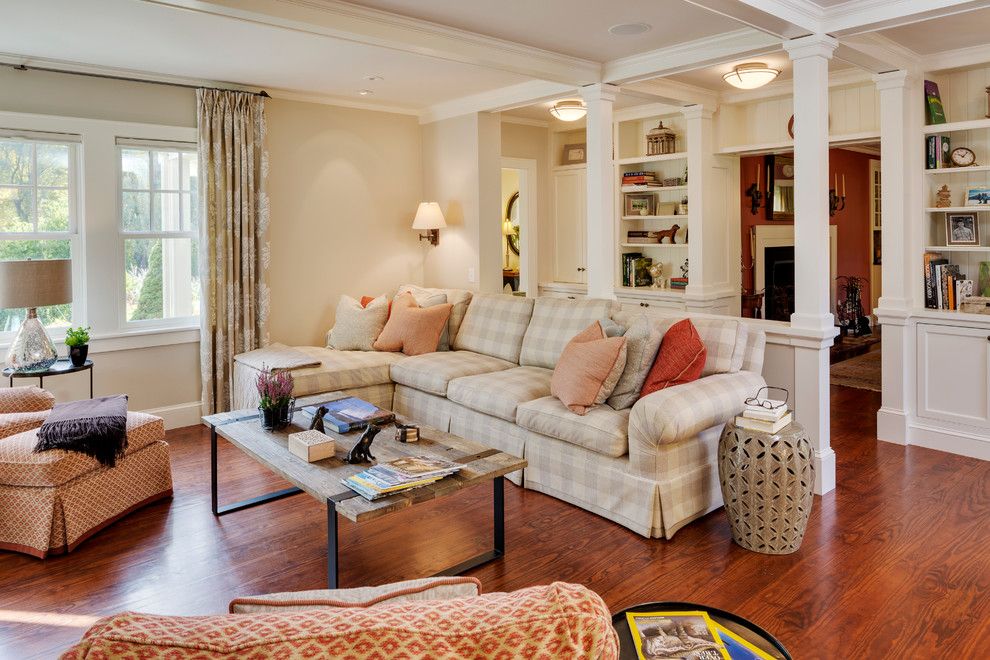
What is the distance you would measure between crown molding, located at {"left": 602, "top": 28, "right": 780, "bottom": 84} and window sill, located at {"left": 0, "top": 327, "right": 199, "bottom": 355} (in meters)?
3.48

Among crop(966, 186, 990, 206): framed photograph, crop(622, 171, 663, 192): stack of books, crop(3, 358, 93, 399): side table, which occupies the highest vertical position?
crop(622, 171, 663, 192): stack of books

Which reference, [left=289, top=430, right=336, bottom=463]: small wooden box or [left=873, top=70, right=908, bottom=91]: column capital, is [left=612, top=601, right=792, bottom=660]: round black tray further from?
[left=873, top=70, right=908, bottom=91]: column capital

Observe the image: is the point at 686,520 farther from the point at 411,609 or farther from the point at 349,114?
the point at 349,114

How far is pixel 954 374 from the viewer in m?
4.43

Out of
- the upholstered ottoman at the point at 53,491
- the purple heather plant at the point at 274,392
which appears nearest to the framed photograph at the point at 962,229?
the purple heather plant at the point at 274,392

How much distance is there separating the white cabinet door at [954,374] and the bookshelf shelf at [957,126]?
122 cm

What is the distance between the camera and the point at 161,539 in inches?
128

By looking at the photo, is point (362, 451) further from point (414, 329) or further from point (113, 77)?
point (113, 77)

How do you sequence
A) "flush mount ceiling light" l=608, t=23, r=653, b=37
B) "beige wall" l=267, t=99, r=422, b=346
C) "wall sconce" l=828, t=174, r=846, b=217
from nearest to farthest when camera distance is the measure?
"flush mount ceiling light" l=608, t=23, r=653, b=37
"beige wall" l=267, t=99, r=422, b=346
"wall sconce" l=828, t=174, r=846, b=217

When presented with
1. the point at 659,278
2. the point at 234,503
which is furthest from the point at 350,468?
the point at 659,278

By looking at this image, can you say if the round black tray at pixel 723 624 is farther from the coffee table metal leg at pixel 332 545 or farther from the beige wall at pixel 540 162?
the beige wall at pixel 540 162

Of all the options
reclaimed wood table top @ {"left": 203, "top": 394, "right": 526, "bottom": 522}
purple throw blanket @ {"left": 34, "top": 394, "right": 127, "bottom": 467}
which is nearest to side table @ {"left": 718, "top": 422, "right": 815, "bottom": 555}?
reclaimed wood table top @ {"left": 203, "top": 394, "right": 526, "bottom": 522}

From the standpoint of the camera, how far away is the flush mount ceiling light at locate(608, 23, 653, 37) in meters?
3.82

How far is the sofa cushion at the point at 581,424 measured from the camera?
3.26 metres
